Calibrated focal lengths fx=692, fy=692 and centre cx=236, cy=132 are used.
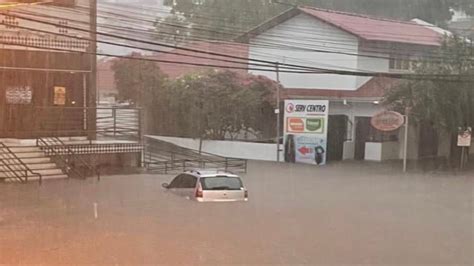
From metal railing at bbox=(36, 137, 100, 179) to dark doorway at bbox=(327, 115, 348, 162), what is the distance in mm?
3868

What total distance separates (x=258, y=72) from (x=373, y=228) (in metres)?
5.72

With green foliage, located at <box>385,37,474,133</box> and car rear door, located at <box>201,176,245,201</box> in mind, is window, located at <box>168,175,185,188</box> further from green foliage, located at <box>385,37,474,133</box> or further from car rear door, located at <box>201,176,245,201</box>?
green foliage, located at <box>385,37,474,133</box>

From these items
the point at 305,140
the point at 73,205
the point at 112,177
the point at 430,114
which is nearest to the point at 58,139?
the point at 112,177

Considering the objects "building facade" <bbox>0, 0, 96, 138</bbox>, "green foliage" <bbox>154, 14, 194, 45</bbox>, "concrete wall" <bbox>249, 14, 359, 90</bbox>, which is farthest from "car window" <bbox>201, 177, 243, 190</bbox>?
"building facade" <bbox>0, 0, 96, 138</bbox>

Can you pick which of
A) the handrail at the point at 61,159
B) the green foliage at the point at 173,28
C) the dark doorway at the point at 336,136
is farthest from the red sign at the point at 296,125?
the handrail at the point at 61,159

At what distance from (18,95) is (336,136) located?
4.91 m

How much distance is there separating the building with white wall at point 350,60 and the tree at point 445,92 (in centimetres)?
21

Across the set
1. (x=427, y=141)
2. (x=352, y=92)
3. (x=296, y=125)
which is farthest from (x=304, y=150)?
(x=427, y=141)

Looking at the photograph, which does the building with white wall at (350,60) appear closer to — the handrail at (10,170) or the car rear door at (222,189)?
the car rear door at (222,189)

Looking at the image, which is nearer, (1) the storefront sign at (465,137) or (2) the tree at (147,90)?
(2) the tree at (147,90)

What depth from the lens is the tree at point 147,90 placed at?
8.70 meters

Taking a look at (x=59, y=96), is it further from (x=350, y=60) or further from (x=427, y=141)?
(x=427, y=141)

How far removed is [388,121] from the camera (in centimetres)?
1100

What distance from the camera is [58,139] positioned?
8.81m
